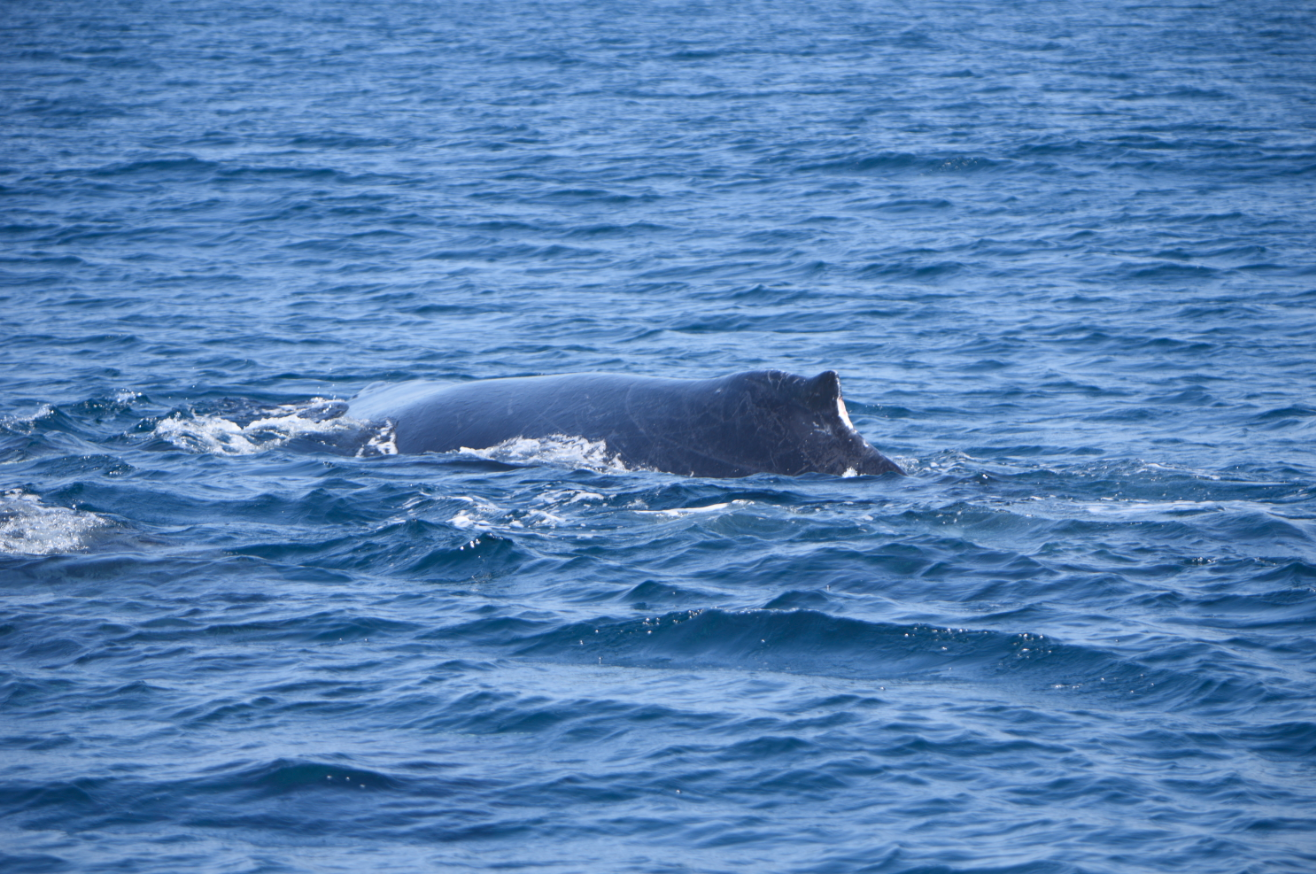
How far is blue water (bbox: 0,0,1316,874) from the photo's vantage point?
7.07 metres

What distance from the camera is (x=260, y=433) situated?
48.8 feet

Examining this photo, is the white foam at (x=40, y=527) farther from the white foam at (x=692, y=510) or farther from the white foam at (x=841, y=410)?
the white foam at (x=841, y=410)

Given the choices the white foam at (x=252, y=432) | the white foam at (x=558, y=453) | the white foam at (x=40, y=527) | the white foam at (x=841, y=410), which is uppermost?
the white foam at (x=841, y=410)

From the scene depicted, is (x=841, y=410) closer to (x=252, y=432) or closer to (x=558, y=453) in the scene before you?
(x=558, y=453)

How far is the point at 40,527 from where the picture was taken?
11.2 m

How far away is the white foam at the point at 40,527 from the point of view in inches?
425

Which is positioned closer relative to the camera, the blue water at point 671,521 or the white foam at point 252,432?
the blue water at point 671,521

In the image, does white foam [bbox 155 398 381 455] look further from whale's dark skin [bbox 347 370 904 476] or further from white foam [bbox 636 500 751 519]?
white foam [bbox 636 500 751 519]

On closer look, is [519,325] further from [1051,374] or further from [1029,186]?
[1029,186]

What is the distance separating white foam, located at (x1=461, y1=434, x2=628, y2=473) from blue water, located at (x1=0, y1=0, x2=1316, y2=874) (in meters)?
0.05

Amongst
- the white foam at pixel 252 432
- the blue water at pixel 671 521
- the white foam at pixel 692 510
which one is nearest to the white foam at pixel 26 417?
the blue water at pixel 671 521

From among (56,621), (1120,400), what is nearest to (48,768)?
(56,621)

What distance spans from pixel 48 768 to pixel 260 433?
25.4 feet

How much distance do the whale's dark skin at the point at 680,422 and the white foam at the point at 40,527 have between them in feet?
10.1
